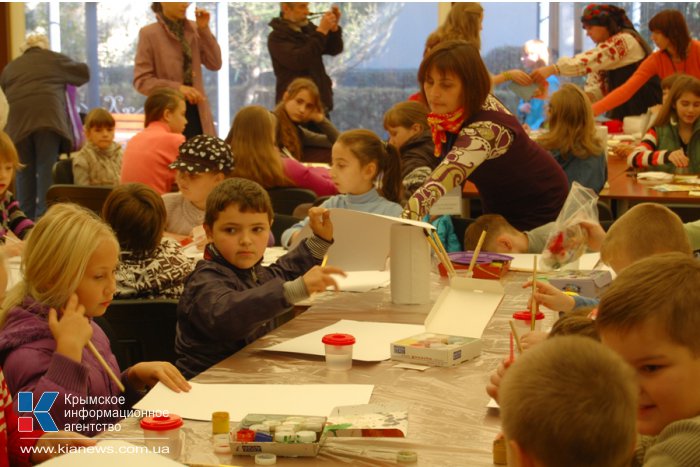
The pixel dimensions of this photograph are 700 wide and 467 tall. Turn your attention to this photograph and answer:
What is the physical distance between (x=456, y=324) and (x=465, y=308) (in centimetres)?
10

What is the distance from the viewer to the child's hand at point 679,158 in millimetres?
5605

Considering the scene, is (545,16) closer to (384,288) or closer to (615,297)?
(384,288)

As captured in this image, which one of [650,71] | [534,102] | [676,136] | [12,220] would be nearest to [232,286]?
[12,220]

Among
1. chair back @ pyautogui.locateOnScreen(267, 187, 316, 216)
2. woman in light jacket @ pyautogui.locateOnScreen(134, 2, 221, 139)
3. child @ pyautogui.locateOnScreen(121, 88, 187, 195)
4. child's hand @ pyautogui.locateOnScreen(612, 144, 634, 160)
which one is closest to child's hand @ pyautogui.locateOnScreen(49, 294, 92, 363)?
chair back @ pyautogui.locateOnScreen(267, 187, 316, 216)

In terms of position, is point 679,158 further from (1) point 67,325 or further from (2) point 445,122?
(1) point 67,325

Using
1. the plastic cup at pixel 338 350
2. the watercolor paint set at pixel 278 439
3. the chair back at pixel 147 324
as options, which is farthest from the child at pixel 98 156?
the watercolor paint set at pixel 278 439

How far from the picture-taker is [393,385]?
7.11 ft

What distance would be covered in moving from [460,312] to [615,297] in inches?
43.7

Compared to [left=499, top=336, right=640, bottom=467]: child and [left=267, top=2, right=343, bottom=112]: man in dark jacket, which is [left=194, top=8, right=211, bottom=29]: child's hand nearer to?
[left=267, top=2, right=343, bottom=112]: man in dark jacket

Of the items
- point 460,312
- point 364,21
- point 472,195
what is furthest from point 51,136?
point 460,312

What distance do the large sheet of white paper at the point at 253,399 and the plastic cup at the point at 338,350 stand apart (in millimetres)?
150

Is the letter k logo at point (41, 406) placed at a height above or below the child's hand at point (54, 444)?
above

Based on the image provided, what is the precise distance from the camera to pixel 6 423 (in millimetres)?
1940

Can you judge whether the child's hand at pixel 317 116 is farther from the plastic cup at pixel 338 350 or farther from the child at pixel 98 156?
the plastic cup at pixel 338 350
